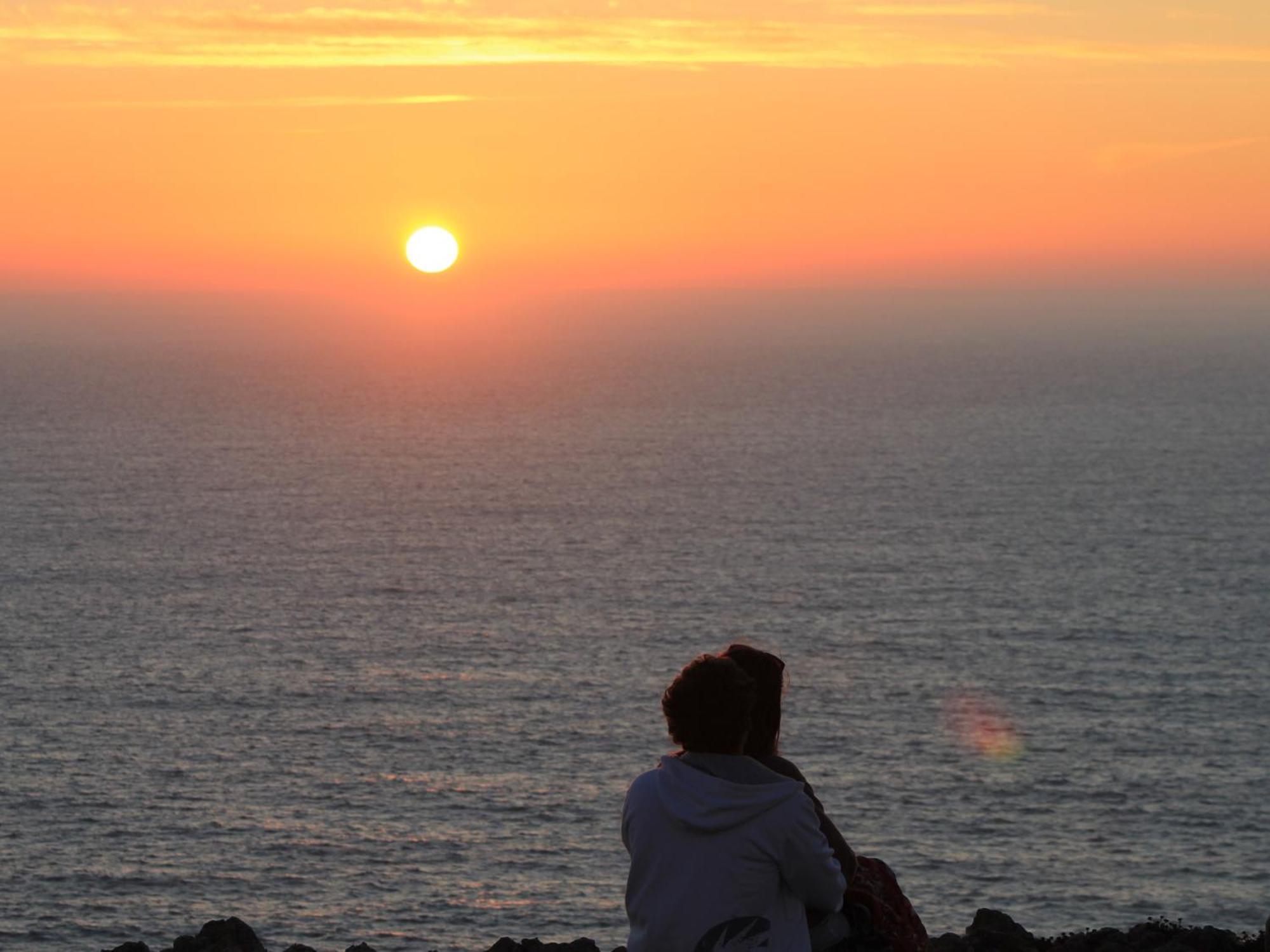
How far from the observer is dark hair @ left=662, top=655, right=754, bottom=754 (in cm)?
579

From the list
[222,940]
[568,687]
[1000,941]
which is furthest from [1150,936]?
[568,687]

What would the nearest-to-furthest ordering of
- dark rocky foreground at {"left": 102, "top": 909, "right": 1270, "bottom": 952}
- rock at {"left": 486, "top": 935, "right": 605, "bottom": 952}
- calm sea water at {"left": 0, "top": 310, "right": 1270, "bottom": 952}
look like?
dark rocky foreground at {"left": 102, "top": 909, "right": 1270, "bottom": 952}, rock at {"left": 486, "top": 935, "right": 605, "bottom": 952}, calm sea water at {"left": 0, "top": 310, "right": 1270, "bottom": 952}

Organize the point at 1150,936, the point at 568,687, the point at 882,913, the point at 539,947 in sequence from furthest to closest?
the point at 568,687 → the point at 539,947 → the point at 1150,936 → the point at 882,913

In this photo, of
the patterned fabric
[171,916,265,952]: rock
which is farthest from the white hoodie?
[171,916,265,952]: rock

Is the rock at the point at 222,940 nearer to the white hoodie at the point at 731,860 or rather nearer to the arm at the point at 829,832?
the white hoodie at the point at 731,860

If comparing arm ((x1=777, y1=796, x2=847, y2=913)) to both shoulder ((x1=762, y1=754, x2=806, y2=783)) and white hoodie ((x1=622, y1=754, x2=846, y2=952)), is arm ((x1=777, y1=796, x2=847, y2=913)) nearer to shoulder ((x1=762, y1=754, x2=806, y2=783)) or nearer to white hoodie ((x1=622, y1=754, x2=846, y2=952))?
white hoodie ((x1=622, y1=754, x2=846, y2=952))

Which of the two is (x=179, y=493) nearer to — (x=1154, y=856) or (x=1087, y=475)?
(x=1087, y=475)

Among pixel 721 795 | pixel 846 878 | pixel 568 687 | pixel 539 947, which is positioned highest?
pixel 568 687

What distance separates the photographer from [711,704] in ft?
19.1

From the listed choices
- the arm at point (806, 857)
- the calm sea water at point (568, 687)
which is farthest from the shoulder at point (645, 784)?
the calm sea water at point (568, 687)

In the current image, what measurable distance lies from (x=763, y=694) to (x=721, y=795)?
0.43m

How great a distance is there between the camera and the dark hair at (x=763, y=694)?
5961mm

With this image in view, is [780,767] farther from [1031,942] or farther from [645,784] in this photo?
[1031,942]

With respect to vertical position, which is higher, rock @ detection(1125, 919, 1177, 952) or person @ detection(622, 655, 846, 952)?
person @ detection(622, 655, 846, 952)
